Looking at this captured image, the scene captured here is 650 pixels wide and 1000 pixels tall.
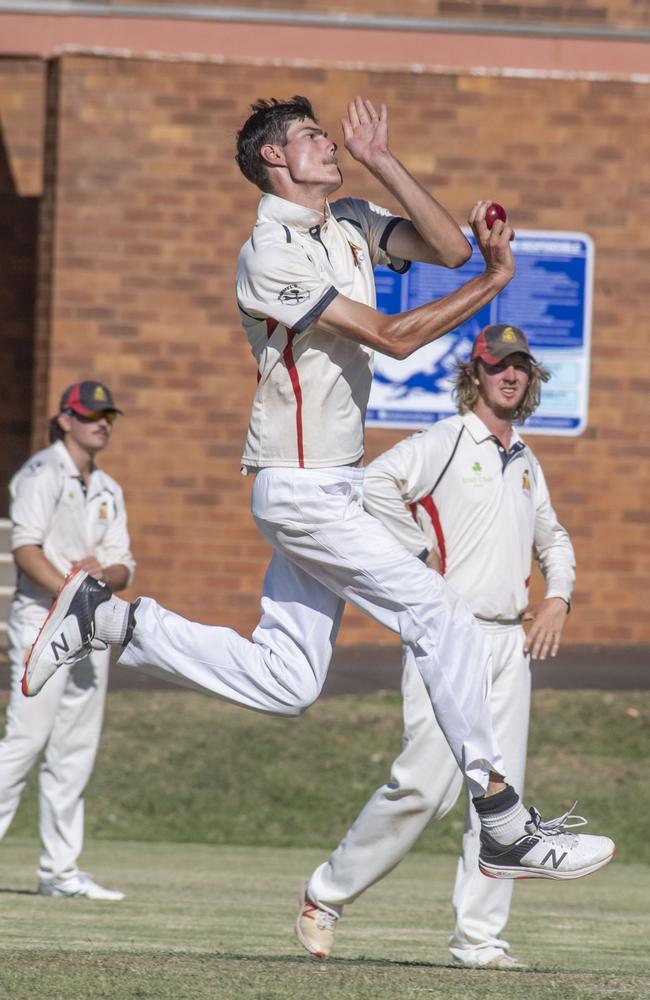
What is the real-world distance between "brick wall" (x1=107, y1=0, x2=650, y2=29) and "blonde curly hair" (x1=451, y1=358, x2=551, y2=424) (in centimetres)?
825

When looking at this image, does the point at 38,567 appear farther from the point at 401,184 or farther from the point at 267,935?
the point at 401,184

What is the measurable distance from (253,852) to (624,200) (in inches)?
255

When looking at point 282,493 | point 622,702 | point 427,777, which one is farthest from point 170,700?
point 282,493

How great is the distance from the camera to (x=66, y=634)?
5.99m

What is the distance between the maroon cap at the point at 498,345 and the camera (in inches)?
277

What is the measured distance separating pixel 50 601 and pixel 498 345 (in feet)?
9.43

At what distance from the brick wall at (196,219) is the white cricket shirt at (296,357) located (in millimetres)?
8651

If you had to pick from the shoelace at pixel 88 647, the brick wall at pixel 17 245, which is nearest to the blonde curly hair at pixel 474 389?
the shoelace at pixel 88 647

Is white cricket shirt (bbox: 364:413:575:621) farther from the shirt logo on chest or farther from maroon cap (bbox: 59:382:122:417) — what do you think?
maroon cap (bbox: 59:382:122:417)

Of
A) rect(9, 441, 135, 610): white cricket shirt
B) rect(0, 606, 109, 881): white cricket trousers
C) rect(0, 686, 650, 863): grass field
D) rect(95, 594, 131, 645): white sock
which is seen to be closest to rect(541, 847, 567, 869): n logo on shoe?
rect(95, 594, 131, 645): white sock

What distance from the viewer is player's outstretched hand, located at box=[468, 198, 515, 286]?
17.6 ft

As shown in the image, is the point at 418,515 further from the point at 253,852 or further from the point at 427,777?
the point at 253,852

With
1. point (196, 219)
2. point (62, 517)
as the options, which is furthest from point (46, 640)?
point (196, 219)

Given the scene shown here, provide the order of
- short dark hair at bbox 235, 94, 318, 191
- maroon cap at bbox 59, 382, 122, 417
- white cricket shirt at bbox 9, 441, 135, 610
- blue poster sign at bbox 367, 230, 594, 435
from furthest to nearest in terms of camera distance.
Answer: blue poster sign at bbox 367, 230, 594, 435 < maroon cap at bbox 59, 382, 122, 417 < white cricket shirt at bbox 9, 441, 135, 610 < short dark hair at bbox 235, 94, 318, 191
